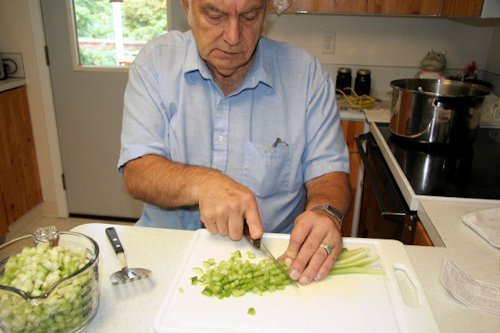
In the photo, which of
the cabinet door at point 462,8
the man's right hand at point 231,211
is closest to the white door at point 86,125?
the cabinet door at point 462,8

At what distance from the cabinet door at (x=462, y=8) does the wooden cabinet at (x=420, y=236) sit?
1137mm

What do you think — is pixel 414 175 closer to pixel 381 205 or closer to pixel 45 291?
pixel 381 205

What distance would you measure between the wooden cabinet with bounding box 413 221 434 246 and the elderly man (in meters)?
0.23

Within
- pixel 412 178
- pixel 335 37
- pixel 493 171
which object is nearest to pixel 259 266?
pixel 412 178

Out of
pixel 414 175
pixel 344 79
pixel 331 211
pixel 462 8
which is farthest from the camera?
pixel 344 79

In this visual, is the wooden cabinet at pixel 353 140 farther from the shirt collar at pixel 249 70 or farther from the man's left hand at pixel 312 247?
the man's left hand at pixel 312 247

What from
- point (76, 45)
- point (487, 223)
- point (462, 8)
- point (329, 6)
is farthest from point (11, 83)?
point (487, 223)

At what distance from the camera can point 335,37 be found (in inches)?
100

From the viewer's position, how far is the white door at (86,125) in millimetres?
2574

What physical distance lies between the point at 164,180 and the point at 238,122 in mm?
302

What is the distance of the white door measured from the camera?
2574 millimetres

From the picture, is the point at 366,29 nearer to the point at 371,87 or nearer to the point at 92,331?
the point at 371,87

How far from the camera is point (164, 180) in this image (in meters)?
1.02

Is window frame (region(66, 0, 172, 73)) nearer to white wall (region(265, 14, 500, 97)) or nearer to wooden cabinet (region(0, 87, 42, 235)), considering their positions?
wooden cabinet (region(0, 87, 42, 235))
